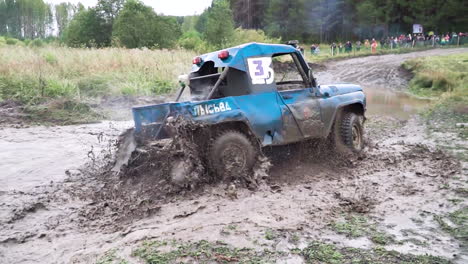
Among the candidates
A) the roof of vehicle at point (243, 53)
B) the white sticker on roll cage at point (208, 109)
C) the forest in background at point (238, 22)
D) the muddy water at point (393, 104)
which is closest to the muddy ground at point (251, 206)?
the white sticker on roll cage at point (208, 109)

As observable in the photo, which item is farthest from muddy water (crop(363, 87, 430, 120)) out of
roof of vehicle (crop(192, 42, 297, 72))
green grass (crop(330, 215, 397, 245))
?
green grass (crop(330, 215, 397, 245))

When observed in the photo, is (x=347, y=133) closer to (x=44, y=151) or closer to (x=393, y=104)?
(x=44, y=151)

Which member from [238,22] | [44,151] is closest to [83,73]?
[44,151]

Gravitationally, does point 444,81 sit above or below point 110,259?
above

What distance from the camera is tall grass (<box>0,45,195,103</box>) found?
1271 cm

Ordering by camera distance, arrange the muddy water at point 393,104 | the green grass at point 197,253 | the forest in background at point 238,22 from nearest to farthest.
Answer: the green grass at point 197,253, the muddy water at point 393,104, the forest in background at point 238,22

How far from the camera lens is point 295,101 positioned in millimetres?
6168

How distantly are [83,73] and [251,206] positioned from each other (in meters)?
12.4

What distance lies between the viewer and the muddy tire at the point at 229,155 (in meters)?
5.43

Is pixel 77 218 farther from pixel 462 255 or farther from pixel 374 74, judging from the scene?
pixel 374 74

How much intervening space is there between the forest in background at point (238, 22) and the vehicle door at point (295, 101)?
17.4 metres

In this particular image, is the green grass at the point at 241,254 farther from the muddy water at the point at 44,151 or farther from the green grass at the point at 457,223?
the muddy water at the point at 44,151

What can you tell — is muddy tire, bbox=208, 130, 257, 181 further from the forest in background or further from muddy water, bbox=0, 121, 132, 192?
the forest in background

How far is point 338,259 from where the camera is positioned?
3.62 metres
